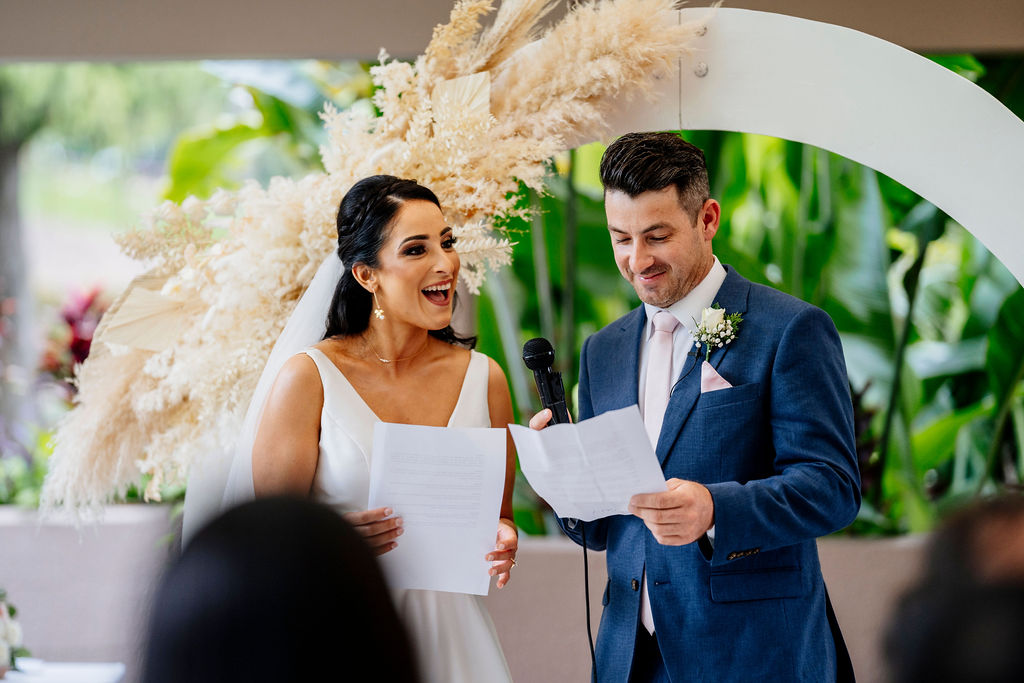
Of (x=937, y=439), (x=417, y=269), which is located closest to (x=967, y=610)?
(x=417, y=269)

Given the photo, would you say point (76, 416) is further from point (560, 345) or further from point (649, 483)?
point (560, 345)

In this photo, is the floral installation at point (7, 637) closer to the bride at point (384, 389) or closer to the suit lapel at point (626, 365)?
the bride at point (384, 389)

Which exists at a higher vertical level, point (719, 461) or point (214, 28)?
point (214, 28)

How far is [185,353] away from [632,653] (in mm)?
1447

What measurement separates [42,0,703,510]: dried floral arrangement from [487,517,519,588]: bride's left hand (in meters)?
0.69

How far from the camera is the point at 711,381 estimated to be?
2.07 meters

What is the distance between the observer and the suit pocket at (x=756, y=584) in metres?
2.02

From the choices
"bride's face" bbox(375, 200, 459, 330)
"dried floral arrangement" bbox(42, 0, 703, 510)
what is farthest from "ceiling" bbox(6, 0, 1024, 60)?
"bride's face" bbox(375, 200, 459, 330)

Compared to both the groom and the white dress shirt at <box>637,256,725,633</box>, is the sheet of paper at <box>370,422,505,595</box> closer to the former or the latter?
the groom

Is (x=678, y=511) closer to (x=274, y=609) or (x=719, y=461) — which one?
(x=719, y=461)

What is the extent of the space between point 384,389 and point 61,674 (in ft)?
6.90

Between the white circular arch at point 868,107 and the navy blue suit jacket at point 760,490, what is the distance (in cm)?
60

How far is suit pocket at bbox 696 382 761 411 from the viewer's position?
204 cm

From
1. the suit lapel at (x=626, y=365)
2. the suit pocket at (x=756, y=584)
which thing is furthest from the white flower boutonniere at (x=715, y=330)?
the suit pocket at (x=756, y=584)
